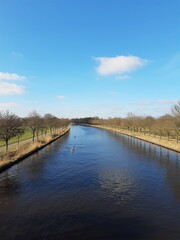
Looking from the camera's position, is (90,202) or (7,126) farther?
(7,126)

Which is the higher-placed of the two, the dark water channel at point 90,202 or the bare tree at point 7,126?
the bare tree at point 7,126

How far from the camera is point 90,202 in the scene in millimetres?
18469

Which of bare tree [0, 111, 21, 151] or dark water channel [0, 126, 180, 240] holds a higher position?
bare tree [0, 111, 21, 151]

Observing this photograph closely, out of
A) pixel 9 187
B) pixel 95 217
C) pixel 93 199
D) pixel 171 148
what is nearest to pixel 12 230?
pixel 95 217

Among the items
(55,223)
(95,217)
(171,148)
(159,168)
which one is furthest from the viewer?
(171,148)

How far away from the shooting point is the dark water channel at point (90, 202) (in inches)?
542

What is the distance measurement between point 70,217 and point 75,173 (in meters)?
12.4

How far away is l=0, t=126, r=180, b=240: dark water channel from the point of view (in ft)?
45.2

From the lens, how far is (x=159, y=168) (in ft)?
103

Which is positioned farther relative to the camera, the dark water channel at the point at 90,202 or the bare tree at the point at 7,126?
the bare tree at the point at 7,126

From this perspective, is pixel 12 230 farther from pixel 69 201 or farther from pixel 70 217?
pixel 69 201

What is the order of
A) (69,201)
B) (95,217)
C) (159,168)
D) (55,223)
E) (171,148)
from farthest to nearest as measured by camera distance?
(171,148), (159,168), (69,201), (95,217), (55,223)

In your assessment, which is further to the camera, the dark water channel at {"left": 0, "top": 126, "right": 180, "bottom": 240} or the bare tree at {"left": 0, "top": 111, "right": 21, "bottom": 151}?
the bare tree at {"left": 0, "top": 111, "right": 21, "bottom": 151}

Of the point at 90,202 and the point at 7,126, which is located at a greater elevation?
the point at 7,126
